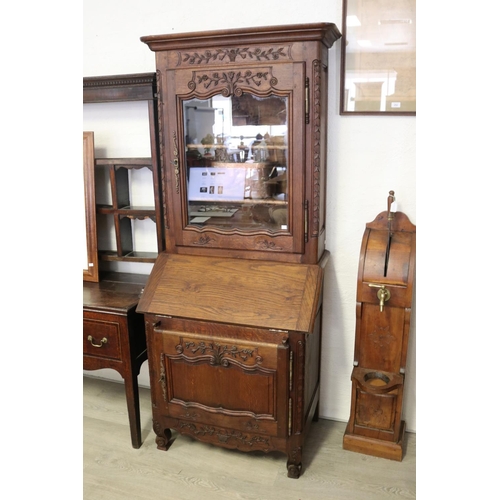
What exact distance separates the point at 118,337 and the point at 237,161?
0.93 metres

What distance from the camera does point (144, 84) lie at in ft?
6.63

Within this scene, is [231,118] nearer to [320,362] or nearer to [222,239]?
[222,239]

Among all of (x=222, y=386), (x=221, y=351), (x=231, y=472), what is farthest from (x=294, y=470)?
(x=221, y=351)

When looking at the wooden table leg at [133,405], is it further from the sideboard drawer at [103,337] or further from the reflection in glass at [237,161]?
the reflection in glass at [237,161]

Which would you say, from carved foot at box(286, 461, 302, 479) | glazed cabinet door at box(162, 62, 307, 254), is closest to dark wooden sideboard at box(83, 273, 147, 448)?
glazed cabinet door at box(162, 62, 307, 254)

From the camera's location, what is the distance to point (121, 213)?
225 centimetres

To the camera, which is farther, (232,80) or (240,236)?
(240,236)

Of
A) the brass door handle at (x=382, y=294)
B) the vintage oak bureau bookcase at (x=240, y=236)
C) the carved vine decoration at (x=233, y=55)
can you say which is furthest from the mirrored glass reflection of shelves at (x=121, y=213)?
the brass door handle at (x=382, y=294)

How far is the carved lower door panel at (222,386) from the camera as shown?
5.89ft

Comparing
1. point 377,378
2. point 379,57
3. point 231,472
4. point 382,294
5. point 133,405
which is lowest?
point 231,472

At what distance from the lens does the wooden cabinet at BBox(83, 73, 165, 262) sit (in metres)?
2.04

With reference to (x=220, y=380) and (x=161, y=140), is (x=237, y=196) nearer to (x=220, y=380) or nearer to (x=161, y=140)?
(x=161, y=140)
